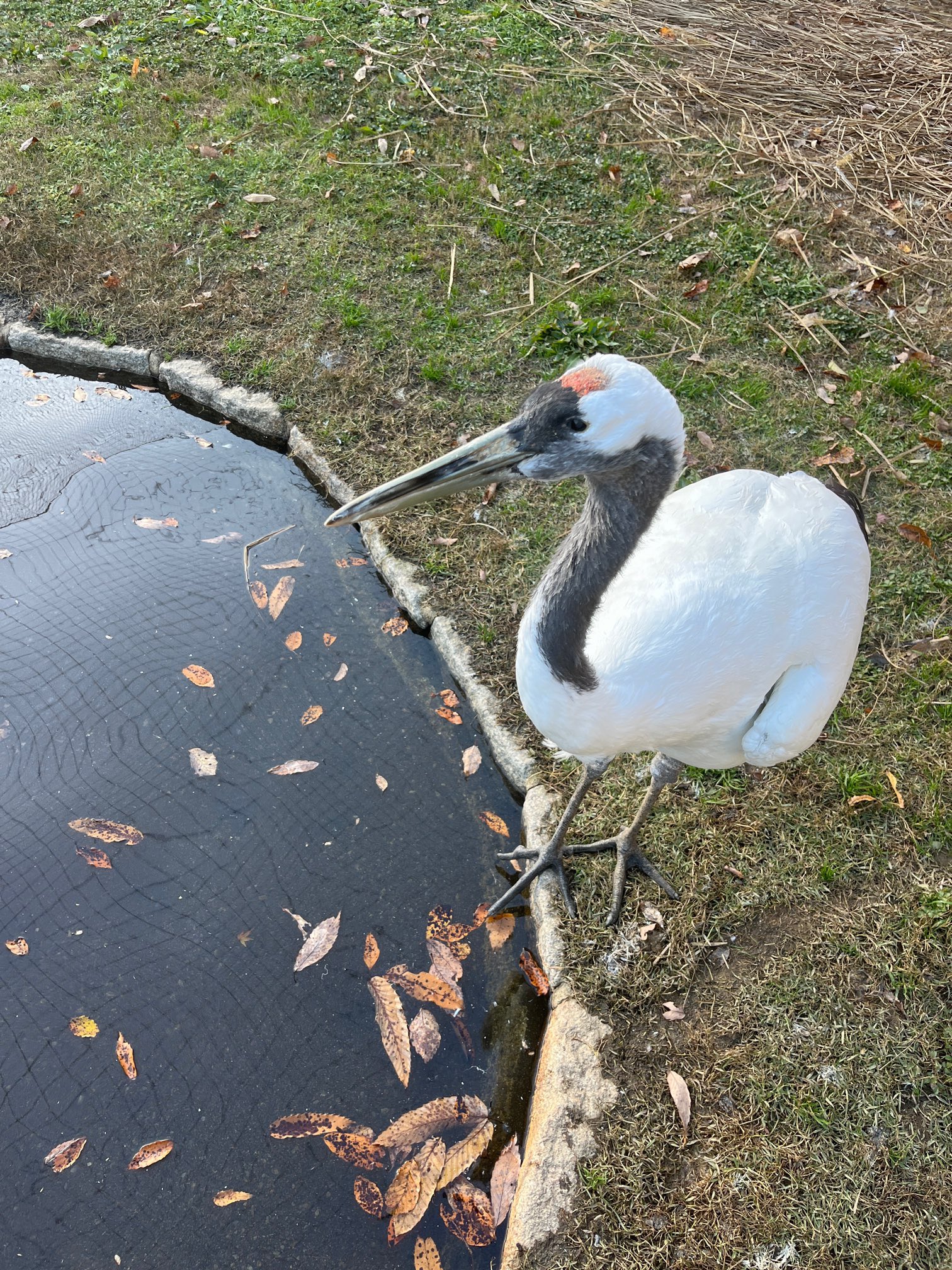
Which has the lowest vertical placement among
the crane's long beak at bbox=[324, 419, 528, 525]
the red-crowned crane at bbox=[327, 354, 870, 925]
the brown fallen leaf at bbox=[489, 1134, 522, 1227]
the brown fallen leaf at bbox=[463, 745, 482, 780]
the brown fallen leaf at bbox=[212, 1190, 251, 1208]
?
the brown fallen leaf at bbox=[489, 1134, 522, 1227]

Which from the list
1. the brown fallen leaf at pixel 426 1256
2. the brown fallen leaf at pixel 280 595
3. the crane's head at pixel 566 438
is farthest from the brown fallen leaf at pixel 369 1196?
the brown fallen leaf at pixel 280 595

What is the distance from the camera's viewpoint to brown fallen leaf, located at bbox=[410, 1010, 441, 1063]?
2463mm

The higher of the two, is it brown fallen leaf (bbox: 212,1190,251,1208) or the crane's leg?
brown fallen leaf (bbox: 212,1190,251,1208)

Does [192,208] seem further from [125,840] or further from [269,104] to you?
[125,840]

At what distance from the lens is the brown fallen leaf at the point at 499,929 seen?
107 inches

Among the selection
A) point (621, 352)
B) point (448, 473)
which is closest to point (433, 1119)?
point (448, 473)

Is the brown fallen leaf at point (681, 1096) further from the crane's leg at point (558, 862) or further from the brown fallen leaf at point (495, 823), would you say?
the brown fallen leaf at point (495, 823)


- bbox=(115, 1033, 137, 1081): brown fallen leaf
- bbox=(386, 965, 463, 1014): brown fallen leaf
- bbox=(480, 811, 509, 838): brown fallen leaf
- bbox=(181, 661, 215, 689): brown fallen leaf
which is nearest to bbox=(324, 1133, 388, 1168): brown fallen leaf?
bbox=(386, 965, 463, 1014): brown fallen leaf

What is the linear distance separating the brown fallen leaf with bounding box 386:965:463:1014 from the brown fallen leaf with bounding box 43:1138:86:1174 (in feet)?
3.11

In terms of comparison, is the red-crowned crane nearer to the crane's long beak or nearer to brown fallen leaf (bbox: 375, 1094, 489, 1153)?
the crane's long beak

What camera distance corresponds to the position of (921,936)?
267cm

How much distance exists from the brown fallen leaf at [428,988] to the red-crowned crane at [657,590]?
86 centimetres

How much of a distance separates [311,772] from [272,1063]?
38.5 inches

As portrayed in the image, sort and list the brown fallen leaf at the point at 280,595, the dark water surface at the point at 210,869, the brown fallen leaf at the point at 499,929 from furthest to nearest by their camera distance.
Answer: the brown fallen leaf at the point at 280,595, the brown fallen leaf at the point at 499,929, the dark water surface at the point at 210,869
